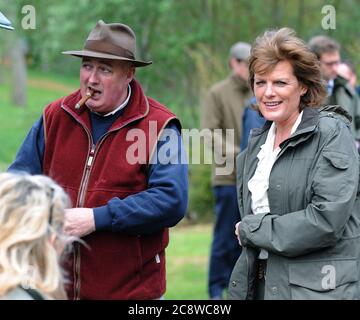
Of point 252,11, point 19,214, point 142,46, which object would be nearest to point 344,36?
point 252,11

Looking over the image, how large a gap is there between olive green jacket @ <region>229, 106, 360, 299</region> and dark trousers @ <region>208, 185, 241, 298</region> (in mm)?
4173

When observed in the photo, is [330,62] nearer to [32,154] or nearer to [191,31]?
[32,154]

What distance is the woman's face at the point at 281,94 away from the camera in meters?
4.11

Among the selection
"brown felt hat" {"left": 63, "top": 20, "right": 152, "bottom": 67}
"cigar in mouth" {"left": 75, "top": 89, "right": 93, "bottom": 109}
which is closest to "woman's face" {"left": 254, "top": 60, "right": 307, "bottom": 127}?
"brown felt hat" {"left": 63, "top": 20, "right": 152, "bottom": 67}

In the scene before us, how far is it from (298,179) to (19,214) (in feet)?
5.04

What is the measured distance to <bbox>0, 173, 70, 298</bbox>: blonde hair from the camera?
283 cm

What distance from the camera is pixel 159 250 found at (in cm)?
446

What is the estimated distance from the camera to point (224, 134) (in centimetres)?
832

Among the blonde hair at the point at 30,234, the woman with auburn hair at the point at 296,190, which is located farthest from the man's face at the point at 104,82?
the blonde hair at the point at 30,234

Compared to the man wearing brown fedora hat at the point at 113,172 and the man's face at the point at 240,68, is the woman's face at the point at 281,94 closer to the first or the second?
the man wearing brown fedora hat at the point at 113,172

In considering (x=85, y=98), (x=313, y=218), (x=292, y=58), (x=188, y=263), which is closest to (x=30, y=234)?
(x=313, y=218)

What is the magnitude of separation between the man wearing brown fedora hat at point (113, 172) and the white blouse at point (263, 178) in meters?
0.43

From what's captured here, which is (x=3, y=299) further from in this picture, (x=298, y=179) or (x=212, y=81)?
(x=212, y=81)

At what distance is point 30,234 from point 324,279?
1.55m
